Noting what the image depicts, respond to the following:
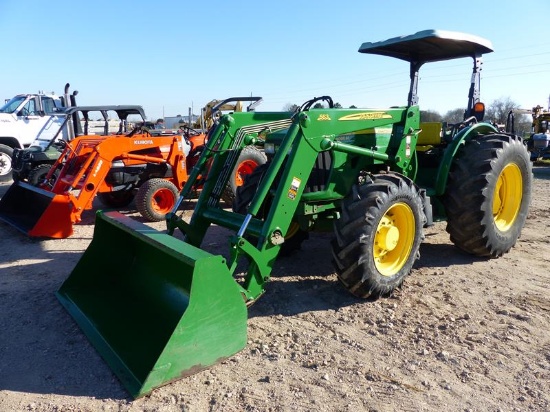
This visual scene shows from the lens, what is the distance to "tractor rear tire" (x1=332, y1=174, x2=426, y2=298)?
3.75 meters

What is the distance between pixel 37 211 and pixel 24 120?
7.22 metres

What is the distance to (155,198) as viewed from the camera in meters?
7.91

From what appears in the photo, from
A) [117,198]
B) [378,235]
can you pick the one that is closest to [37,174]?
[117,198]

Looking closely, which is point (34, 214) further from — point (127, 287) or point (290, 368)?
point (290, 368)

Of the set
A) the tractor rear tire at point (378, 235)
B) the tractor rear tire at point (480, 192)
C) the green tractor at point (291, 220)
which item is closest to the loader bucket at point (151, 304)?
the green tractor at point (291, 220)

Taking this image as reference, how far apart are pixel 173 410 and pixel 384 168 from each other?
3105 mm

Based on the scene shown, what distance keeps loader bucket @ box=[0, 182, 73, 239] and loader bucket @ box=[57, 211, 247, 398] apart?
2565 millimetres

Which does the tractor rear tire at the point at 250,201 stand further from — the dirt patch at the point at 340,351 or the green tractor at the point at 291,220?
the dirt patch at the point at 340,351

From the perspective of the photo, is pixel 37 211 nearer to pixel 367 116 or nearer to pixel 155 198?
pixel 155 198

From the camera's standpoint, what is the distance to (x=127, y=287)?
3.90 meters

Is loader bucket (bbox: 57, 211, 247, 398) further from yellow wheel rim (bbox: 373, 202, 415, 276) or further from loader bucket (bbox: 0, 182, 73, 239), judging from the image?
loader bucket (bbox: 0, 182, 73, 239)

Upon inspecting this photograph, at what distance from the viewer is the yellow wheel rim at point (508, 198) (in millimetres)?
5508

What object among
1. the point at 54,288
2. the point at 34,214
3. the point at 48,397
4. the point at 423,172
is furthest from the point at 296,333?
the point at 34,214

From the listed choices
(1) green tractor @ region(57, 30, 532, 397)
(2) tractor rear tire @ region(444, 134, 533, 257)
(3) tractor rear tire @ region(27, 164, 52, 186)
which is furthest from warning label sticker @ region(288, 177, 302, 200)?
(3) tractor rear tire @ region(27, 164, 52, 186)
